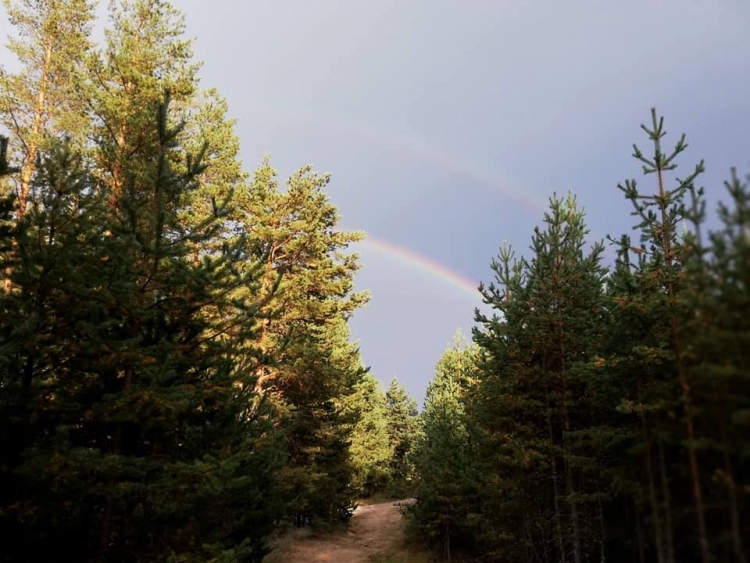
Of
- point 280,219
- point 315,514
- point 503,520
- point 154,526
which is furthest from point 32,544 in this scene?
point 315,514

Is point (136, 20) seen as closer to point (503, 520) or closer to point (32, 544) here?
point (32, 544)

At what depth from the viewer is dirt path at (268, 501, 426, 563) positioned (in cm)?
2341

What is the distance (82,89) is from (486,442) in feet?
57.7

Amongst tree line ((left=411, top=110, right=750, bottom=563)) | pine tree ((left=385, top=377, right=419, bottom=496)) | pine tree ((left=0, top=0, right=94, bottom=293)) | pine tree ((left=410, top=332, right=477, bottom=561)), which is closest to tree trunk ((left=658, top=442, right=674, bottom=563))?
tree line ((left=411, top=110, right=750, bottom=563))

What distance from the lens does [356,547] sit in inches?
1045

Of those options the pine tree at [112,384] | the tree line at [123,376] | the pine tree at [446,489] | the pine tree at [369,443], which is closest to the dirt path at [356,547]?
the pine tree at [446,489]

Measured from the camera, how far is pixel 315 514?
2712cm

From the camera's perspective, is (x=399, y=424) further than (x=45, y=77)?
Yes

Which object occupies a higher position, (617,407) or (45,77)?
(45,77)

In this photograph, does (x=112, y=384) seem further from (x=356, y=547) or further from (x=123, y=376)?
(x=356, y=547)

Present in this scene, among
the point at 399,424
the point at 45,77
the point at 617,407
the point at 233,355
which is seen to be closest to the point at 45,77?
the point at 45,77

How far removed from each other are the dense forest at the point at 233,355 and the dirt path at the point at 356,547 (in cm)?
308

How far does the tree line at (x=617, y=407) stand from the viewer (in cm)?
390

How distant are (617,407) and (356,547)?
21352mm
